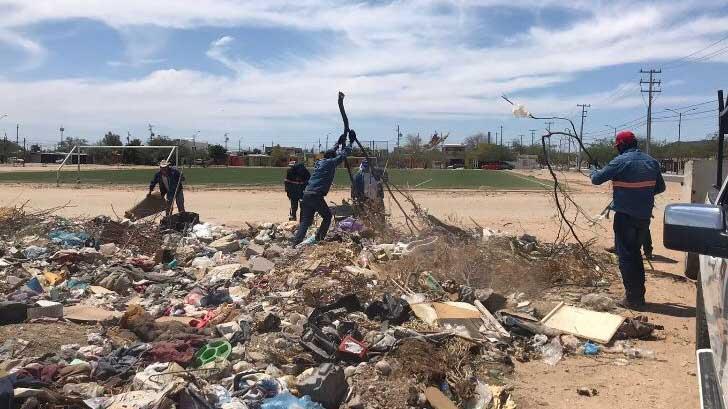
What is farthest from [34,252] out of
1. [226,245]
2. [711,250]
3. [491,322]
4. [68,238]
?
[711,250]

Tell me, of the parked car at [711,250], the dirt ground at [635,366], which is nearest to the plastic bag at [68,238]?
the dirt ground at [635,366]

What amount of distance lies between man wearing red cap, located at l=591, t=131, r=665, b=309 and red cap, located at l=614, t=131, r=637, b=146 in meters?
0.19

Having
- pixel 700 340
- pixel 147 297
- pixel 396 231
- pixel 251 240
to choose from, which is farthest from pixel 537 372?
pixel 251 240

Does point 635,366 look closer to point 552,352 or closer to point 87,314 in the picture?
point 552,352

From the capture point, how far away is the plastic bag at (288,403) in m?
4.12

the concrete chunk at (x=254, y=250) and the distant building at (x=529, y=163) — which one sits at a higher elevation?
the distant building at (x=529, y=163)

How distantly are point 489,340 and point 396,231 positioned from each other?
5.35 meters

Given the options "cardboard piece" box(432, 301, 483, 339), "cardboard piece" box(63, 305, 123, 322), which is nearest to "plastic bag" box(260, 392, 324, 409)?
"cardboard piece" box(432, 301, 483, 339)

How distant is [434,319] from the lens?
5.86 m

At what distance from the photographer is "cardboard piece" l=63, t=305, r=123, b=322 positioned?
20.2 ft

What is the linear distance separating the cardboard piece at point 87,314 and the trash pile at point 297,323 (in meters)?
0.02

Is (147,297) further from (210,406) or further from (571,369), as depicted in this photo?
(571,369)

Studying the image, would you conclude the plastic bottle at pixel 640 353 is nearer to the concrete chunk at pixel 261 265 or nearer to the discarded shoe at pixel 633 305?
the discarded shoe at pixel 633 305

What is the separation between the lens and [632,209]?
6805mm
